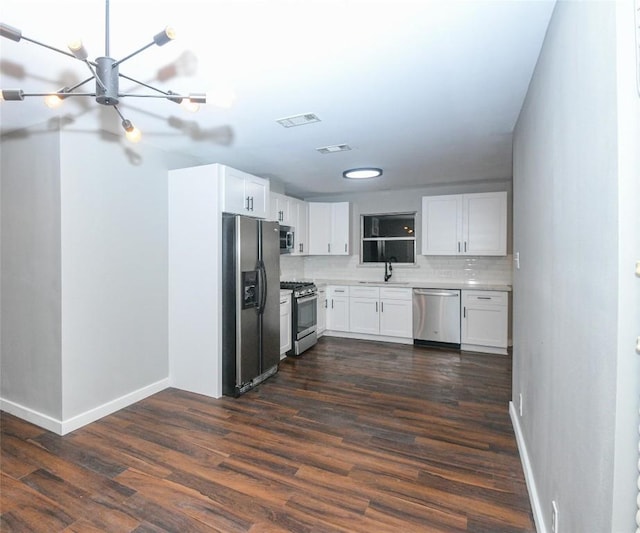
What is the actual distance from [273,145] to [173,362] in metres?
2.48

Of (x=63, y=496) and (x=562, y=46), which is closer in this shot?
(x=562, y=46)

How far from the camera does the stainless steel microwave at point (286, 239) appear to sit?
5055mm

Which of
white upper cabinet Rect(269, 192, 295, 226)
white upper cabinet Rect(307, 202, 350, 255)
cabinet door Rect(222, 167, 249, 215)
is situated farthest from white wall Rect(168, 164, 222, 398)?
white upper cabinet Rect(307, 202, 350, 255)

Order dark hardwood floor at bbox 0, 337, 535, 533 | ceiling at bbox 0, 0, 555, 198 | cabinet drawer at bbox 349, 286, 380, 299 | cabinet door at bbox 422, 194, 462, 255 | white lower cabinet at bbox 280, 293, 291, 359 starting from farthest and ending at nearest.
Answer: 1. cabinet drawer at bbox 349, 286, 380, 299
2. cabinet door at bbox 422, 194, 462, 255
3. white lower cabinet at bbox 280, 293, 291, 359
4. dark hardwood floor at bbox 0, 337, 535, 533
5. ceiling at bbox 0, 0, 555, 198

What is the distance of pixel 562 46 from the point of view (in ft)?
4.57

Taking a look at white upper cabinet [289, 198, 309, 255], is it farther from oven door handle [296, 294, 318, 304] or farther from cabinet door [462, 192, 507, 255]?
cabinet door [462, 192, 507, 255]

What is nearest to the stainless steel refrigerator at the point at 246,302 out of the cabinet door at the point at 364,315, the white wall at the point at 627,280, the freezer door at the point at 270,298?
the freezer door at the point at 270,298

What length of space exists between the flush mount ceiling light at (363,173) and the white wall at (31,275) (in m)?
2.99

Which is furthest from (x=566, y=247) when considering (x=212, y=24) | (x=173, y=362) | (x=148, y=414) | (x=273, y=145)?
(x=173, y=362)

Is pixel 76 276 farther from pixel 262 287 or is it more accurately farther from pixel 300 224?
pixel 300 224

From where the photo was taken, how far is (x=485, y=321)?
4793 millimetres

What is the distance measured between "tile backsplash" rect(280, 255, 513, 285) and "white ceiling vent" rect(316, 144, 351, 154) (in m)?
2.64

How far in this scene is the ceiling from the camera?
5.04 ft

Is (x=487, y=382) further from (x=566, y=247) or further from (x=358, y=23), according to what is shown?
(x=358, y=23)
